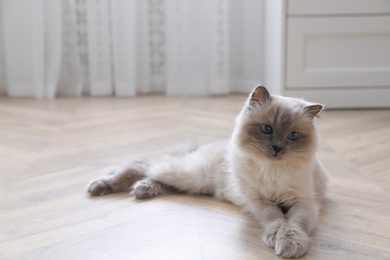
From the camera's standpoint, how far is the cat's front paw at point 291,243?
107 centimetres

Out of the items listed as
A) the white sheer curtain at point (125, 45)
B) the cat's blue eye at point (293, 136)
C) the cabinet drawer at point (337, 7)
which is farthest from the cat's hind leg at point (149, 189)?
the white sheer curtain at point (125, 45)

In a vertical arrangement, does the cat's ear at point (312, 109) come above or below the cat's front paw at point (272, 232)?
above

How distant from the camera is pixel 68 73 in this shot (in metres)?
3.23

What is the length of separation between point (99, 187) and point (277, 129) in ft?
1.82

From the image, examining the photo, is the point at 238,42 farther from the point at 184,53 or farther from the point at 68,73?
the point at 68,73

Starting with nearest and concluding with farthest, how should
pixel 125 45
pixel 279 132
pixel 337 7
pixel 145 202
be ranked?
pixel 279 132, pixel 145 202, pixel 337 7, pixel 125 45

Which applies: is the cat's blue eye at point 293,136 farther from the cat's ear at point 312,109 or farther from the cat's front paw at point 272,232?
the cat's front paw at point 272,232

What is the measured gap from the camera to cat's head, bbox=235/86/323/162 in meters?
1.20

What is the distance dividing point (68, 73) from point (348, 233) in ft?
7.82

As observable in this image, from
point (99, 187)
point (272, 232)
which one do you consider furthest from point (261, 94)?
point (99, 187)

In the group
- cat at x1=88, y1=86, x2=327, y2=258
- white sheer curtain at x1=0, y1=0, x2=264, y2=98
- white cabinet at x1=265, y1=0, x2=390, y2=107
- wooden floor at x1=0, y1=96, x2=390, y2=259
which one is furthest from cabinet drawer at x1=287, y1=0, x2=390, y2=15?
cat at x1=88, y1=86, x2=327, y2=258

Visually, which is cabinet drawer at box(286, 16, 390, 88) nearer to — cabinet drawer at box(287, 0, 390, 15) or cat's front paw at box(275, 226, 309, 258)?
cabinet drawer at box(287, 0, 390, 15)

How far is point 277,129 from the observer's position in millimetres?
1209

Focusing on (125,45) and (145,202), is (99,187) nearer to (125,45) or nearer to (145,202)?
(145,202)
